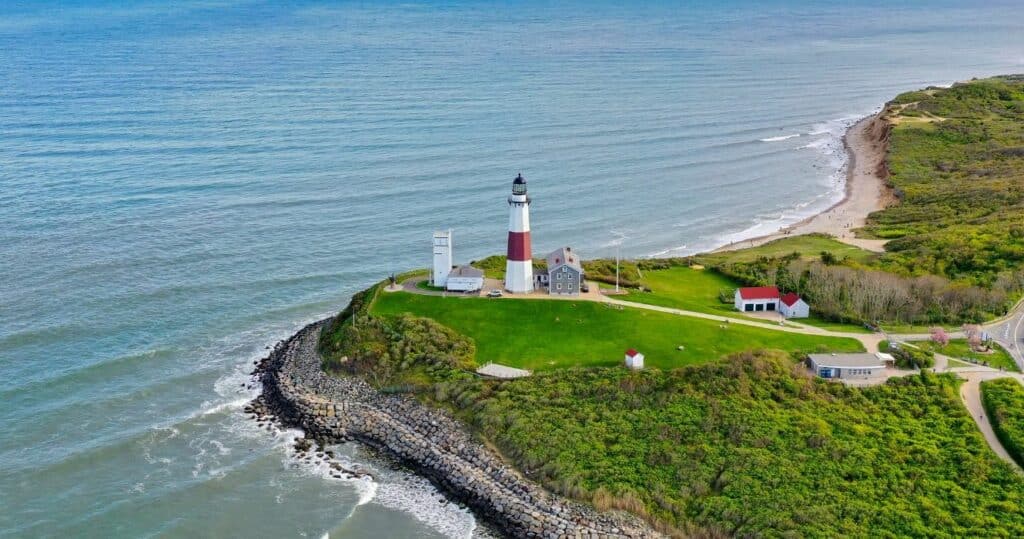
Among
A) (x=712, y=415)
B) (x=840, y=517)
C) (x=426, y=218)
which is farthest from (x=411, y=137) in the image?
(x=840, y=517)

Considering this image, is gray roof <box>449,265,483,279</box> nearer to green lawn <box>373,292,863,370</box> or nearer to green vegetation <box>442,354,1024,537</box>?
green lawn <box>373,292,863,370</box>

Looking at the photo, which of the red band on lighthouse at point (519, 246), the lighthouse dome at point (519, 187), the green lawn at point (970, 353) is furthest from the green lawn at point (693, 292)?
the lighthouse dome at point (519, 187)

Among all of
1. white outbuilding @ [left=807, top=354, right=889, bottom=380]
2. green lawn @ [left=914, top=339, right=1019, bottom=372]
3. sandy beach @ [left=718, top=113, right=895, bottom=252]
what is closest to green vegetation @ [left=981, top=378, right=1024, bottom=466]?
green lawn @ [left=914, top=339, right=1019, bottom=372]

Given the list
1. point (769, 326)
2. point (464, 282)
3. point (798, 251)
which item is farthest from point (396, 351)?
point (798, 251)

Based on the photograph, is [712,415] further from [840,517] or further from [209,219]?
[209,219]

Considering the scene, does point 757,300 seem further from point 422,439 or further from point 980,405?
point 422,439

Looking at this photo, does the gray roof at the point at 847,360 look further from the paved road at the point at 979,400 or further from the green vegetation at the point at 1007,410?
the green vegetation at the point at 1007,410

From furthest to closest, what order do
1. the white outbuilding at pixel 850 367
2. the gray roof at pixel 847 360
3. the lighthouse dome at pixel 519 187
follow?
the lighthouse dome at pixel 519 187 < the gray roof at pixel 847 360 < the white outbuilding at pixel 850 367
